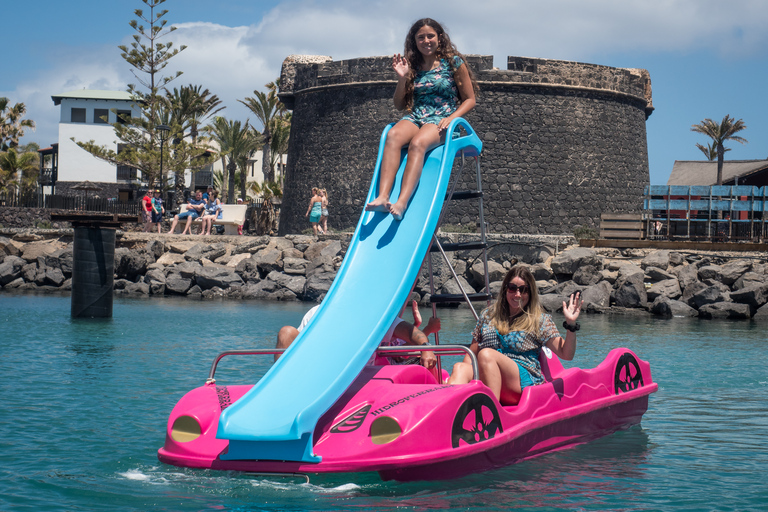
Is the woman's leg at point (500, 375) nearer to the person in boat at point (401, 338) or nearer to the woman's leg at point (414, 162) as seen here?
the person in boat at point (401, 338)

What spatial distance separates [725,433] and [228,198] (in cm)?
5572

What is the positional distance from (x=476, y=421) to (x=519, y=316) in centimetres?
133

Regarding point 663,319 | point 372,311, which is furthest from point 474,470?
point 663,319

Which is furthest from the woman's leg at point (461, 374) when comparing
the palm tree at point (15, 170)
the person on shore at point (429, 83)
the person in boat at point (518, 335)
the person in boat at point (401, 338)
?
the palm tree at point (15, 170)

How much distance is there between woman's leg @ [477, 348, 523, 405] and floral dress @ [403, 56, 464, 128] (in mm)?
2606

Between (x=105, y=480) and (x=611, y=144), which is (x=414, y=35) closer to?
(x=105, y=480)

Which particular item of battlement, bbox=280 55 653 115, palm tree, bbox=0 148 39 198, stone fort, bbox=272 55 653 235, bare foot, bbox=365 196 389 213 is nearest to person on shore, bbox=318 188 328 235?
stone fort, bbox=272 55 653 235

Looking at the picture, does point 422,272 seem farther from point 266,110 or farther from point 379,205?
point 266,110

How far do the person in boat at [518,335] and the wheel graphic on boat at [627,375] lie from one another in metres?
1.10

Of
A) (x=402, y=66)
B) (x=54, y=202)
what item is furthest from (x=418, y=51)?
(x=54, y=202)

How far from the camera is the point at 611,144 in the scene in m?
28.6

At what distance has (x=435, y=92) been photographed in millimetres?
7707

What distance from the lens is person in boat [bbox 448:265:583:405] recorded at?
6.02 m

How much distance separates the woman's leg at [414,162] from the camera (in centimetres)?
675
